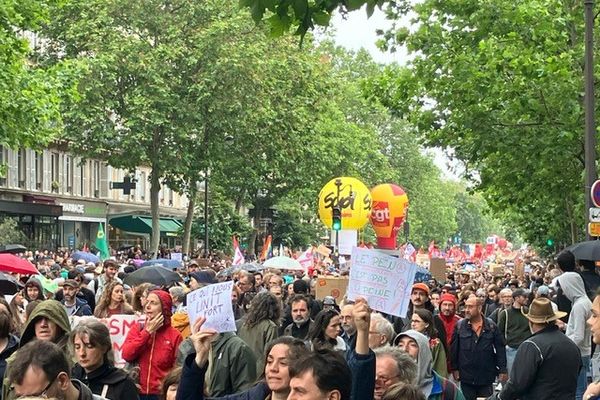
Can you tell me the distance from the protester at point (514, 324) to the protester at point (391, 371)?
10.2 metres

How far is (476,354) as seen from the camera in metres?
14.2

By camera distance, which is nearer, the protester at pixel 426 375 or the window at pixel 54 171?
the protester at pixel 426 375

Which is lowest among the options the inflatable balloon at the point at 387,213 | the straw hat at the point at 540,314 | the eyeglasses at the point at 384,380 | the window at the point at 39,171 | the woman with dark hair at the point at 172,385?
the woman with dark hair at the point at 172,385

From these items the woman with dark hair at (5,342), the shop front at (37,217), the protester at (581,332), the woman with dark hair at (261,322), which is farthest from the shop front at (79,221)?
the woman with dark hair at (5,342)

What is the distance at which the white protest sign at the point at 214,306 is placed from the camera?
8273mm

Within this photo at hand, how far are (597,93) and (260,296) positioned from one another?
1749cm

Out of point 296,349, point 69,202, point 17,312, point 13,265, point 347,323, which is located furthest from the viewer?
point 69,202

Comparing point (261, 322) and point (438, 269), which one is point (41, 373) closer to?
point (261, 322)

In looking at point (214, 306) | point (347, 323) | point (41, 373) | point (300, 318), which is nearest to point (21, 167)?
point (300, 318)

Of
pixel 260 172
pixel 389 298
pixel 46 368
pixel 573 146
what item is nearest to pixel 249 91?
pixel 260 172

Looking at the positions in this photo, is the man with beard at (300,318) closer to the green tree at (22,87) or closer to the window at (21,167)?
the green tree at (22,87)

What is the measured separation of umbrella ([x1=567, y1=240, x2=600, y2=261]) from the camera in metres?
17.6

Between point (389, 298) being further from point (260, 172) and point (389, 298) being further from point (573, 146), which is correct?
point (260, 172)

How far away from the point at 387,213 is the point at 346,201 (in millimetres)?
4455
